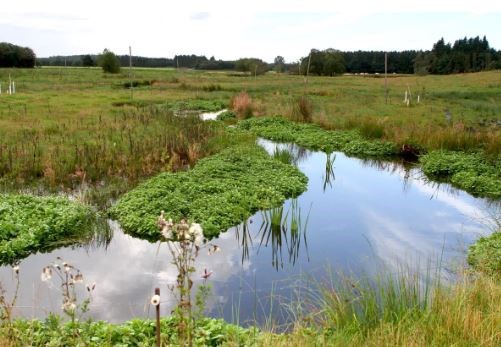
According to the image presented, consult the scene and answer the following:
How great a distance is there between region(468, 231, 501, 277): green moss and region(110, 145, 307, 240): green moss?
3450 mm

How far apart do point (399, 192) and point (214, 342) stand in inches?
291

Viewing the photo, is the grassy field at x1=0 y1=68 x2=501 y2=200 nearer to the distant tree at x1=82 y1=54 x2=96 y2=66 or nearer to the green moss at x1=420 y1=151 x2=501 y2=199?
the green moss at x1=420 y1=151 x2=501 y2=199

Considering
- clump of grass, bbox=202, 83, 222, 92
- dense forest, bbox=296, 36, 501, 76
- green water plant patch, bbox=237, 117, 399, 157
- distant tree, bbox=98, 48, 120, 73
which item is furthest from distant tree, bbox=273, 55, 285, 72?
green water plant patch, bbox=237, 117, 399, 157

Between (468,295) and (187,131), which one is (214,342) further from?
(187,131)

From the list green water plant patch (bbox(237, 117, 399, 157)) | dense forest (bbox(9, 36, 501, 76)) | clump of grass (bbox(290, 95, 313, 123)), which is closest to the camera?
green water plant patch (bbox(237, 117, 399, 157))

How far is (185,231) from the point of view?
2641 millimetres

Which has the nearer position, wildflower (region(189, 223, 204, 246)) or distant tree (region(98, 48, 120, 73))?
wildflower (region(189, 223, 204, 246))

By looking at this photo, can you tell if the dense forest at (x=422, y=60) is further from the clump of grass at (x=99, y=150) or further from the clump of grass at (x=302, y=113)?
the clump of grass at (x=99, y=150)

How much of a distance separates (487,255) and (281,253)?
9.10 ft

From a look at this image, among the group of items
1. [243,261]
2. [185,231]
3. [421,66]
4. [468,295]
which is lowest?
[243,261]

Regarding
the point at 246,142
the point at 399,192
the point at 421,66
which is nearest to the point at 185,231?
the point at 399,192

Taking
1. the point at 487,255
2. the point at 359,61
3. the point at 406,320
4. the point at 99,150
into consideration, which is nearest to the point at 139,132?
the point at 99,150

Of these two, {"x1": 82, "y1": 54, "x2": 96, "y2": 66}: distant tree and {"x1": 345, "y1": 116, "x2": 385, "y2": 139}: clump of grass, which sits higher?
{"x1": 82, "y1": 54, "x2": 96, "y2": 66}: distant tree

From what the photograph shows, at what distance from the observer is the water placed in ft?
18.4
